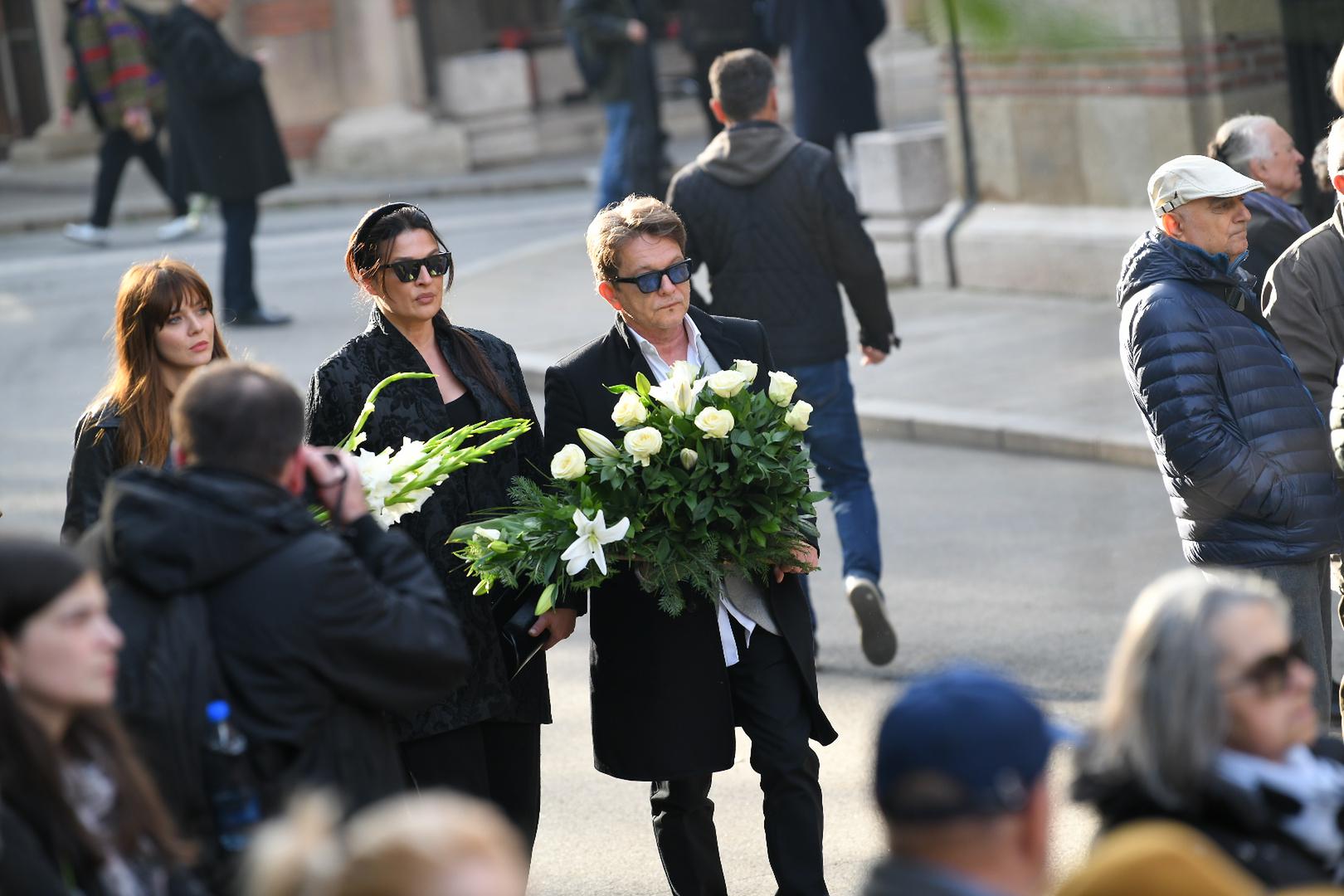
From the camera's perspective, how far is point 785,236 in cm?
750

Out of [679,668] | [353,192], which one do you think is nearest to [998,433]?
[679,668]

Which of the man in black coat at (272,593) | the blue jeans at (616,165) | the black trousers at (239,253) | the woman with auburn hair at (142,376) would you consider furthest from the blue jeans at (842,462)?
the blue jeans at (616,165)

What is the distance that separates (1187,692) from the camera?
2.98m

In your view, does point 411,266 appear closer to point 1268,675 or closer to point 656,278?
point 656,278

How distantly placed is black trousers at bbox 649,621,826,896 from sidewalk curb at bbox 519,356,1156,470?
4.81m

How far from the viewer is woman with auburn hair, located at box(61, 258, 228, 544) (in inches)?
195

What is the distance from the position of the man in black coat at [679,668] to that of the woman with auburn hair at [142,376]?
3.08ft

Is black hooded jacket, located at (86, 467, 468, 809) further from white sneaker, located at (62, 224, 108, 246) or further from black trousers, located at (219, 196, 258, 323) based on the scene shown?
white sneaker, located at (62, 224, 108, 246)

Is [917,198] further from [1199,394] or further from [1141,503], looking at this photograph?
[1199,394]

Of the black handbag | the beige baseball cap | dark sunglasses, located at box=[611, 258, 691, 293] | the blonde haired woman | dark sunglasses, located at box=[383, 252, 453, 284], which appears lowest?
the black handbag

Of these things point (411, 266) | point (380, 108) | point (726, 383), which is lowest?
point (726, 383)

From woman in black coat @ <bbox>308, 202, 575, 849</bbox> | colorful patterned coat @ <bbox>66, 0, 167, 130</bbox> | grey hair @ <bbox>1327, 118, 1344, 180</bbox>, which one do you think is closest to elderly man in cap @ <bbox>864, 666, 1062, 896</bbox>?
woman in black coat @ <bbox>308, 202, 575, 849</bbox>

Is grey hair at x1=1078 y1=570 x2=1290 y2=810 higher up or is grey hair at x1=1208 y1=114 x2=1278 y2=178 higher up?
grey hair at x1=1208 y1=114 x2=1278 y2=178

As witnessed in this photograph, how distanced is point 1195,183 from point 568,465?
1888 millimetres
